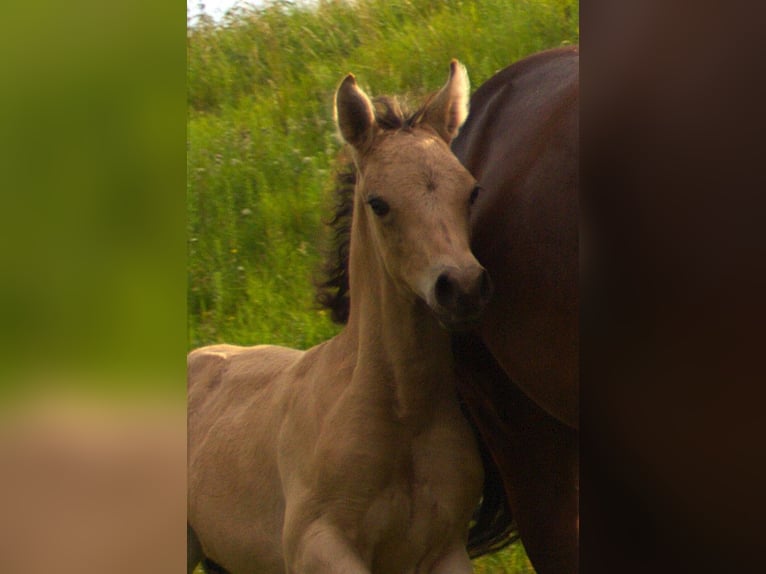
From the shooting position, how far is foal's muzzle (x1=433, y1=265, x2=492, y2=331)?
5.81 feet

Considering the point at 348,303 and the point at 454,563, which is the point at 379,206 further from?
the point at 454,563

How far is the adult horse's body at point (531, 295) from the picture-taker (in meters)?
2.03

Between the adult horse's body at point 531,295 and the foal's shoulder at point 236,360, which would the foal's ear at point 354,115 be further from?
the foal's shoulder at point 236,360

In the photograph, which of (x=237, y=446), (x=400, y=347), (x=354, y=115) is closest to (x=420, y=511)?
(x=400, y=347)

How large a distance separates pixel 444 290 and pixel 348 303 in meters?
0.30

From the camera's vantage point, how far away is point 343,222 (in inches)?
79.8

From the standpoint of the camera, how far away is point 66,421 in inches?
66.8

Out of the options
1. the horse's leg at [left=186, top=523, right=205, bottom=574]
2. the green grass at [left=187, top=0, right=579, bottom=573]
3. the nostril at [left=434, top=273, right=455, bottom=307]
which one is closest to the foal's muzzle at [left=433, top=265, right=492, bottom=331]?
the nostril at [left=434, top=273, right=455, bottom=307]

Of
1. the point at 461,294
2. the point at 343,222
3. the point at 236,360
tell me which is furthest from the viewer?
the point at 236,360

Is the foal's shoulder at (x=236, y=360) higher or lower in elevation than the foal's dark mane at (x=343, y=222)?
lower

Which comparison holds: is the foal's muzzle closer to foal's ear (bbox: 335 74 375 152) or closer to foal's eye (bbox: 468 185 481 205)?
foal's eye (bbox: 468 185 481 205)

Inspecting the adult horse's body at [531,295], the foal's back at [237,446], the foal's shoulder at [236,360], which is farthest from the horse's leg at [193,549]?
the adult horse's body at [531,295]

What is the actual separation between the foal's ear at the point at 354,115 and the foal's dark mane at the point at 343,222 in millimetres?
25

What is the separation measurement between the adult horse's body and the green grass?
0.08 m
